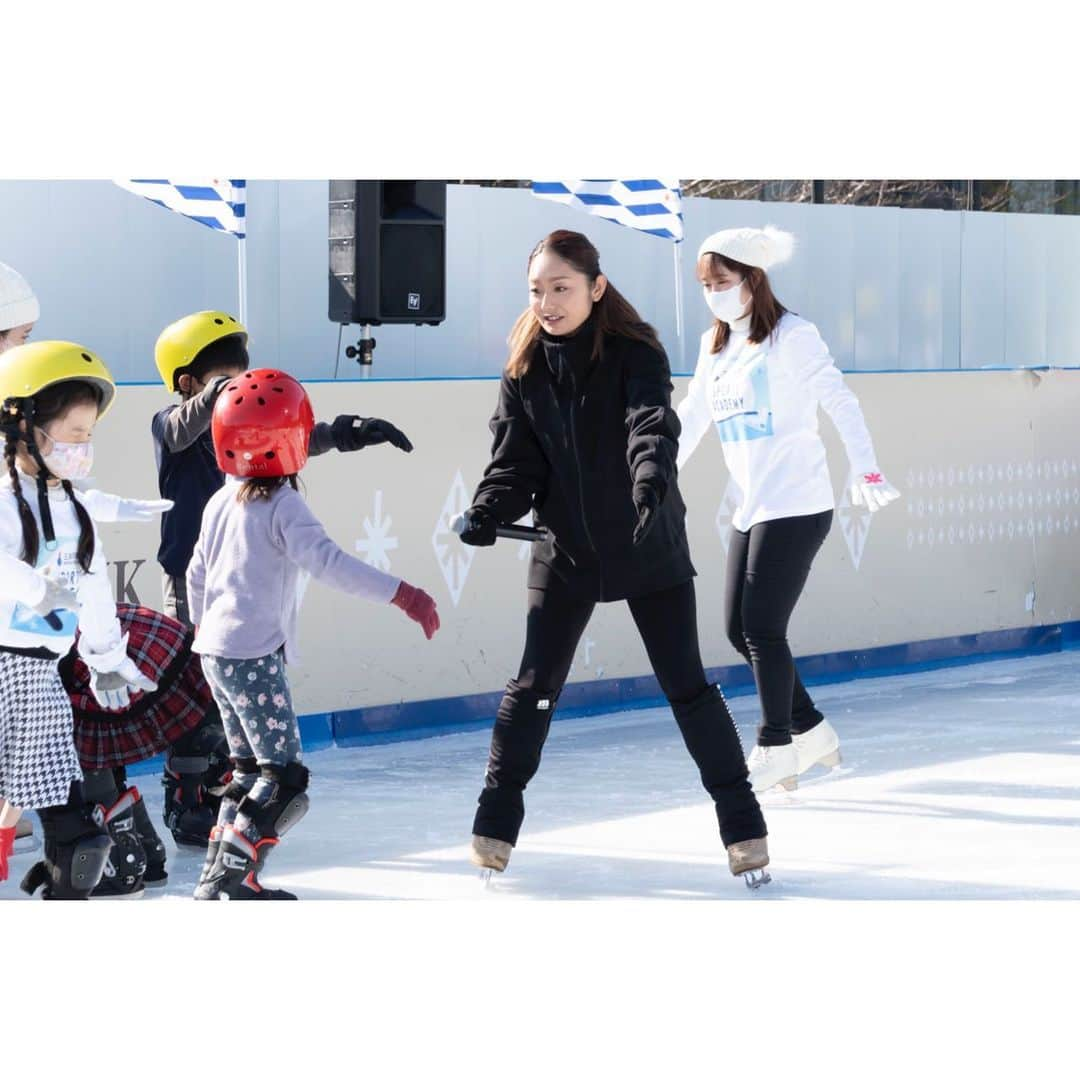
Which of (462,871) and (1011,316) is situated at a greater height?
(1011,316)

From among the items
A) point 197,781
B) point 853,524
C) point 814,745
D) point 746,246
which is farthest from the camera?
point 853,524

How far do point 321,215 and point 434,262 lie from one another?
1357mm

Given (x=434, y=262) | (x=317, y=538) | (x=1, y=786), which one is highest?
(x=434, y=262)

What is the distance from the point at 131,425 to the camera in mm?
5840

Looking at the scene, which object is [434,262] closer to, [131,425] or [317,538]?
[131,425]

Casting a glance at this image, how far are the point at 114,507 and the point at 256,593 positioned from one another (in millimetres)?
433

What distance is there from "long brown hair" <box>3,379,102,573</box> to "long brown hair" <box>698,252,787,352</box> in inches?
73.1

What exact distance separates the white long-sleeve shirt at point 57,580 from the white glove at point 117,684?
Answer: 0.04m

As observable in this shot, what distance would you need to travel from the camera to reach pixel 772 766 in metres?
5.38

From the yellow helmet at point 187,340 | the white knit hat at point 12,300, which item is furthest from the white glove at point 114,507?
the white knit hat at point 12,300

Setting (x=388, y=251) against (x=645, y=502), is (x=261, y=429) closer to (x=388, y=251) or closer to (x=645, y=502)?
(x=645, y=502)

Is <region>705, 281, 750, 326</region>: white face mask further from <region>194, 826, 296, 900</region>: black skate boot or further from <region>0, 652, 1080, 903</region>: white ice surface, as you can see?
<region>194, 826, 296, 900</region>: black skate boot

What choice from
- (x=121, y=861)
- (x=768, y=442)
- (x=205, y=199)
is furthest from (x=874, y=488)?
(x=205, y=199)
